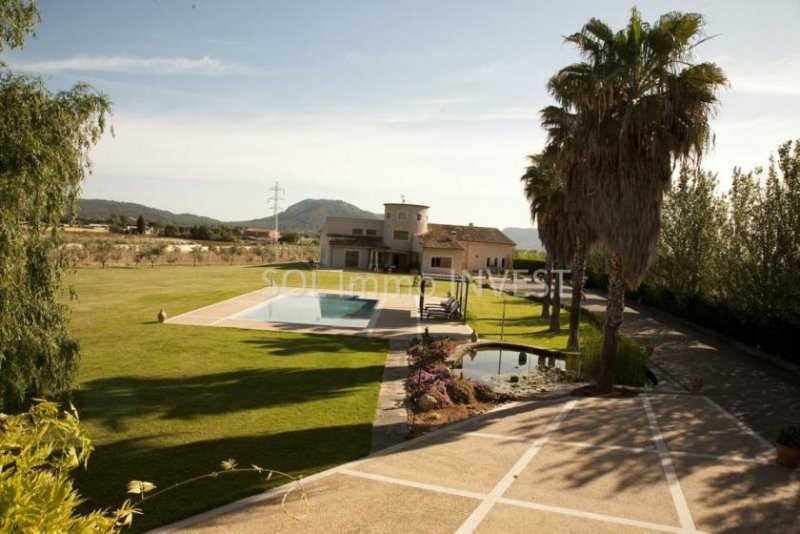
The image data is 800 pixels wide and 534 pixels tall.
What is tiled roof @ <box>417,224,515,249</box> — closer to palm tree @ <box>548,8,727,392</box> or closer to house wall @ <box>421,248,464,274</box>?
house wall @ <box>421,248,464,274</box>

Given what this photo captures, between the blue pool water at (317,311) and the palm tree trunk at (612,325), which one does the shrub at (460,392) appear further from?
the blue pool water at (317,311)

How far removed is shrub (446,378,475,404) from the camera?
1266cm

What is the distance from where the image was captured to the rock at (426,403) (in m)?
11.7

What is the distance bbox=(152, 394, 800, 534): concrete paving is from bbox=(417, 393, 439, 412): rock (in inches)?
41.1

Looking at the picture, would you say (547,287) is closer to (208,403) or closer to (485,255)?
(208,403)

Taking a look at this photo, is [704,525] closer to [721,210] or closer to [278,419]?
[278,419]

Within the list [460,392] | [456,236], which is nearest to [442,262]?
[456,236]

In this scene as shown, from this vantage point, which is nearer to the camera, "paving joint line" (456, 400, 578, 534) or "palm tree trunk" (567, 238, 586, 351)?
"paving joint line" (456, 400, 578, 534)

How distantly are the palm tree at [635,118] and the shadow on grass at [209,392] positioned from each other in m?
7.78

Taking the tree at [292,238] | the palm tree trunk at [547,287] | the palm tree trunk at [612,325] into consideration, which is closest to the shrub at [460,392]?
the palm tree trunk at [612,325]

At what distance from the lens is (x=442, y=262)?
164 ft

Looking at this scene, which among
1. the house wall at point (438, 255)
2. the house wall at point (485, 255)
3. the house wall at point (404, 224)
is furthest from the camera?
the house wall at point (485, 255)

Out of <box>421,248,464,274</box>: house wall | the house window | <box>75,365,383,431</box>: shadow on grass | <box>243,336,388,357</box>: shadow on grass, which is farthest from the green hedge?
the house window

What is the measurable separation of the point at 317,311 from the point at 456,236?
96.5ft
